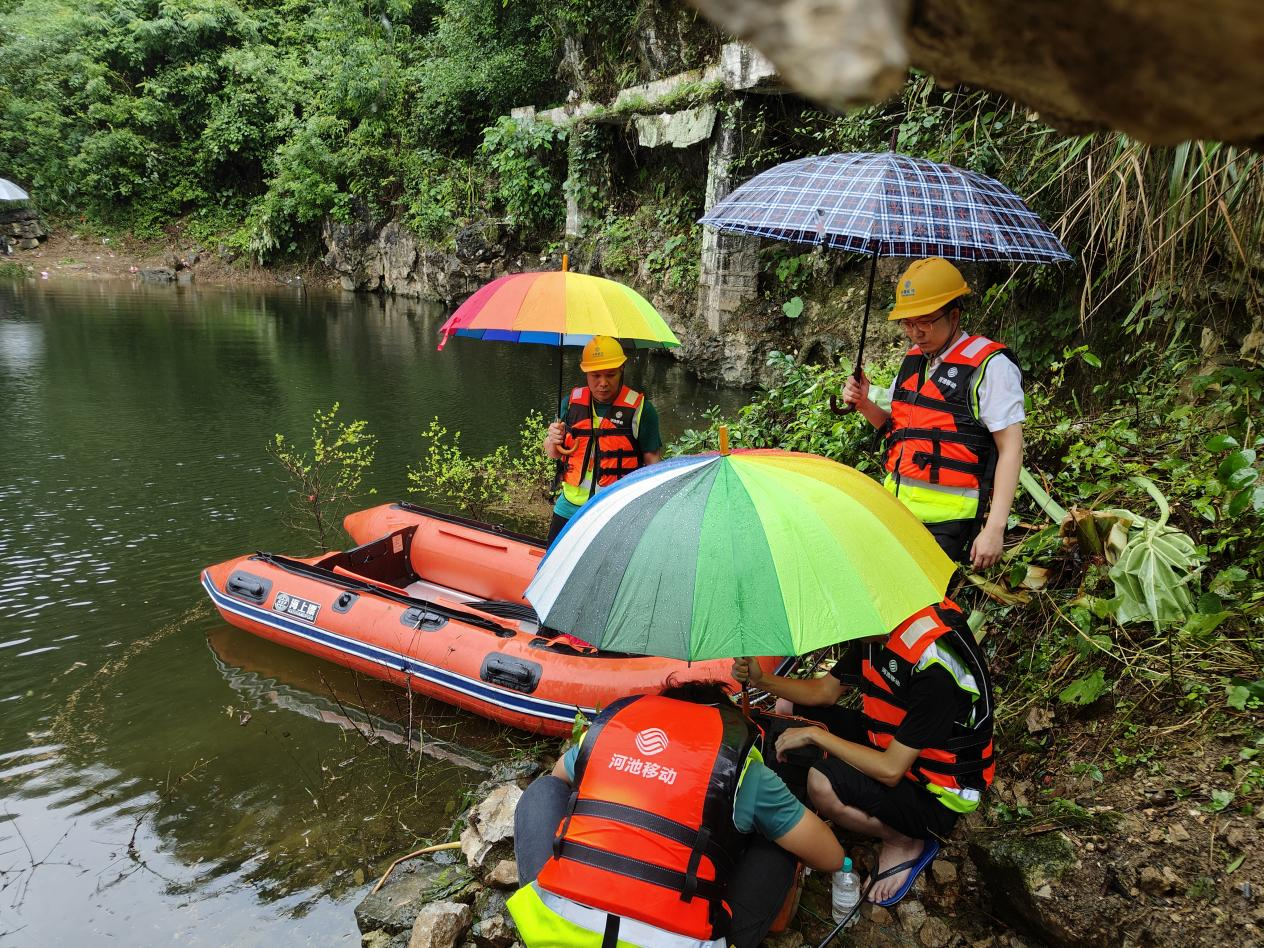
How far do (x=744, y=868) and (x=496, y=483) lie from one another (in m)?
5.50

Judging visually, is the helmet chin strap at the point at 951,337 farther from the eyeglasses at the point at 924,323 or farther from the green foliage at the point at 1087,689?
the green foliage at the point at 1087,689

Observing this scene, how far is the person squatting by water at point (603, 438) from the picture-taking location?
403cm

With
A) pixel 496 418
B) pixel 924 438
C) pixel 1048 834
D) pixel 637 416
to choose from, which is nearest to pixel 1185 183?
pixel 924 438

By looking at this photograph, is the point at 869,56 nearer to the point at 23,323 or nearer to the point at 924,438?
the point at 924,438

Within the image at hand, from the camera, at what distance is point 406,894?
2975 millimetres

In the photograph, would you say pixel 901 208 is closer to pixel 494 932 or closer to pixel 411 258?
pixel 494 932

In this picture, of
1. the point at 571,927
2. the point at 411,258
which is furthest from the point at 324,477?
the point at 411,258

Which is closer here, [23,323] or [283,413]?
[283,413]

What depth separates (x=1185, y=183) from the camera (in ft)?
12.6

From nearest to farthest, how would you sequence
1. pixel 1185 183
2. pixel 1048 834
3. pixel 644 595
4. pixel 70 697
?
pixel 644 595 < pixel 1048 834 < pixel 1185 183 < pixel 70 697

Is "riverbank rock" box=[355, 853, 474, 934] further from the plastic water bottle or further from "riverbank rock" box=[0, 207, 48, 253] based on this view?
"riverbank rock" box=[0, 207, 48, 253]

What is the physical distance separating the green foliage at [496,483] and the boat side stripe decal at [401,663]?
2.21 m

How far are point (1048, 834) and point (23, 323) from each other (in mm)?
18123

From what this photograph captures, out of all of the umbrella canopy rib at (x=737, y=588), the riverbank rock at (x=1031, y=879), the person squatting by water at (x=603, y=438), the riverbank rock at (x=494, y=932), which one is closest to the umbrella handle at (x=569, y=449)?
the person squatting by water at (x=603, y=438)
